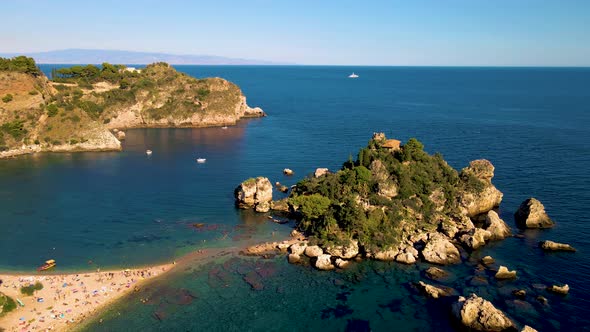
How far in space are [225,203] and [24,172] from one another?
63155 mm

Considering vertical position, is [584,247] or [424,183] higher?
[424,183]

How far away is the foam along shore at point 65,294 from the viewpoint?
1994 inches

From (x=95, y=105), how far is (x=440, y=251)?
6075 inches

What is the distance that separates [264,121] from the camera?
189500 millimetres

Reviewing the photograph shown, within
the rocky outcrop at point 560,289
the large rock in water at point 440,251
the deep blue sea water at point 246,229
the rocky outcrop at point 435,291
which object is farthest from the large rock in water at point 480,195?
the rocky outcrop at point 435,291

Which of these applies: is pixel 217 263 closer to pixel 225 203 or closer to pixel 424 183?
pixel 225 203

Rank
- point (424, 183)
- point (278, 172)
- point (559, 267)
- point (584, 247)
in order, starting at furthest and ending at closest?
point (278, 172) < point (424, 183) < point (584, 247) < point (559, 267)

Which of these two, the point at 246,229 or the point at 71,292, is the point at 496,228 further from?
the point at 71,292

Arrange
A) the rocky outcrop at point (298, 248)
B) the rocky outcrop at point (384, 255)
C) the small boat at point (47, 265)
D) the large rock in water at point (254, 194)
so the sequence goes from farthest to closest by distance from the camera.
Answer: the large rock in water at point (254, 194), the rocky outcrop at point (298, 248), the rocky outcrop at point (384, 255), the small boat at point (47, 265)

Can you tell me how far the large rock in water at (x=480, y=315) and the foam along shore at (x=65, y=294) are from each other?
42.3 meters

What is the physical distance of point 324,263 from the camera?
6347cm

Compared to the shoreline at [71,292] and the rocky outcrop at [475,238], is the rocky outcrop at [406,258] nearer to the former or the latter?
the rocky outcrop at [475,238]

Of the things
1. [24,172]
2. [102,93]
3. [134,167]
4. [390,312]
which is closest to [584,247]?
[390,312]

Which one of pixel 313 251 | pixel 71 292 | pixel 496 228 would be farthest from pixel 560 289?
pixel 71 292
